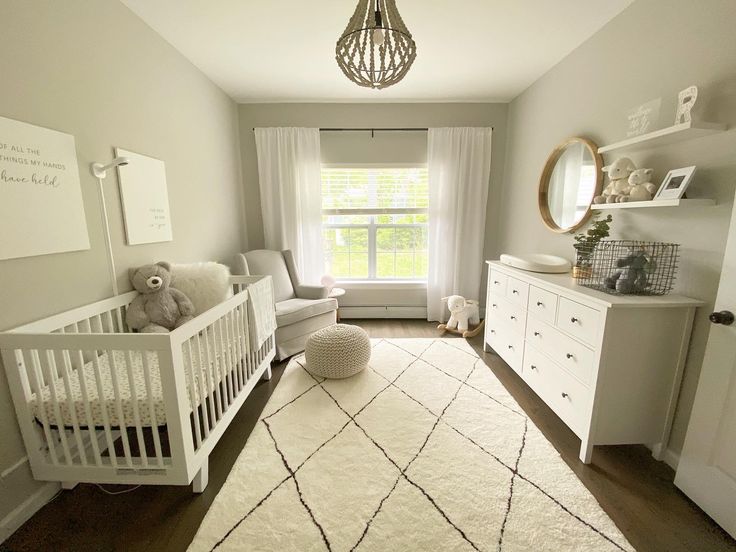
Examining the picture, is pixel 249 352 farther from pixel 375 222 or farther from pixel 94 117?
pixel 375 222

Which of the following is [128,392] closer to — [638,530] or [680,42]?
[638,530]

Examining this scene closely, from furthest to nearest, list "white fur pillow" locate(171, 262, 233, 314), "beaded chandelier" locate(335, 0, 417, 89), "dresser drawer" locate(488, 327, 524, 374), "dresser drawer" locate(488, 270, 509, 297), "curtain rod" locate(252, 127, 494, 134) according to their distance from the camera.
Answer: "curtain rod" locate(252, 127, 494, 134)
"dresser drawer" locate(488, 270, 509, 297)
"dresser drawer" locate(488, 327, 524, 374)
"white fur pillow" locate(171, 262, 233, 314)
"beaded chandelier" locate(335, 0, 417, 89)

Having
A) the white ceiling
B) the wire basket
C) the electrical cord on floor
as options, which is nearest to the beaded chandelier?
the white ceiling

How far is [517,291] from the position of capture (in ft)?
6.89

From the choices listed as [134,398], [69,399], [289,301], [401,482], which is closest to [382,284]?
[289,301]

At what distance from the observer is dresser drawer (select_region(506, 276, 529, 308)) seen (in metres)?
2.00

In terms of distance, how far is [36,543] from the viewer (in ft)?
3.69

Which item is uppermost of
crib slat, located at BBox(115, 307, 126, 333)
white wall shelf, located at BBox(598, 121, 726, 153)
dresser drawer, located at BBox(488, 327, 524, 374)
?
white wall shelf, located at BBox(598, 121, 726, 153)

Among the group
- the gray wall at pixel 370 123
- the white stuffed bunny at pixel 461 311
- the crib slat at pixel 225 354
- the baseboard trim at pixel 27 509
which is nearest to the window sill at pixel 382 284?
the white stuffed bunny at pixel 461 311

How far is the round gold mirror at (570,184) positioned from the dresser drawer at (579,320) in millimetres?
810

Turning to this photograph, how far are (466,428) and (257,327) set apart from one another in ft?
4.52

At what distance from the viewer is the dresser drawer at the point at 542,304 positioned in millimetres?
1702

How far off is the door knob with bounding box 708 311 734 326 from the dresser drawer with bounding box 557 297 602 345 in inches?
13.6

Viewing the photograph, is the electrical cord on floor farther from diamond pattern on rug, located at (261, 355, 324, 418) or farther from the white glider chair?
the white glider chair
